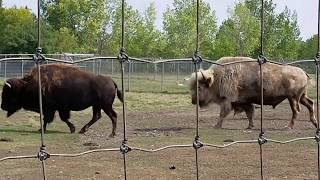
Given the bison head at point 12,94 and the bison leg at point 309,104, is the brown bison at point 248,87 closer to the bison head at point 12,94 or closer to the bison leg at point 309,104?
the bison leg at point 309,104

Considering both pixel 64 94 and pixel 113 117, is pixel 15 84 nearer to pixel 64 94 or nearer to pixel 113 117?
pixel 64 94

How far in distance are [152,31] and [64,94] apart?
23467mm

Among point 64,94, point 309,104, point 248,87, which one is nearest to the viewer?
point 64,94

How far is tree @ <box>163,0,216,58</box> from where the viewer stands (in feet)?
39.8

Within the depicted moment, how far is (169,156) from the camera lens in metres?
9.05

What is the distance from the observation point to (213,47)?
24109mm

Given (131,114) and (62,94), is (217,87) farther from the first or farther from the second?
(131,114)

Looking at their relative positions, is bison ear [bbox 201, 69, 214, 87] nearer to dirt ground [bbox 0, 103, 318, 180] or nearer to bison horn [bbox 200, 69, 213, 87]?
bison horn [bbox 200, 69, 213, 87]

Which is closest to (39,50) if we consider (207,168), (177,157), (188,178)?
(188,178)

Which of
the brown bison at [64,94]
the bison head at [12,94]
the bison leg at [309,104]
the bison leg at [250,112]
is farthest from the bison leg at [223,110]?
the bison head at [12,94]

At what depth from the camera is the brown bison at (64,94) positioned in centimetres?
1246

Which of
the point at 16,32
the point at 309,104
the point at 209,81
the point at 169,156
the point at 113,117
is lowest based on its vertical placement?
the point at 169,156

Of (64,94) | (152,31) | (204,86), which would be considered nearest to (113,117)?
(64,94)

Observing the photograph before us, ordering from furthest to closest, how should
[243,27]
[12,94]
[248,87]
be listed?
[248,87], [243,27], [12,94]
